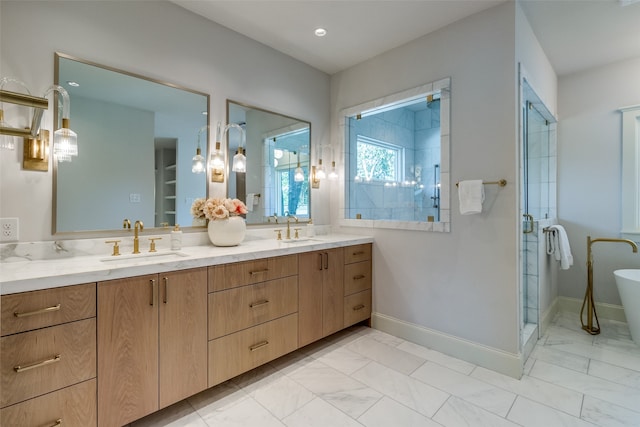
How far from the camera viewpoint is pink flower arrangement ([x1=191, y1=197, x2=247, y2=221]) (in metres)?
2.20

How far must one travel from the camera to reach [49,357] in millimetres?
1278

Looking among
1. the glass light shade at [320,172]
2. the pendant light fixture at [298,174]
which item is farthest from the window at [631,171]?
the pendant light fixture at [298,174]

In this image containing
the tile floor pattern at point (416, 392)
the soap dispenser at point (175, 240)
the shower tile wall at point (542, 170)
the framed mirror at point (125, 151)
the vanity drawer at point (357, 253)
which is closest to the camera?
the tile floor pattern at point (416, 392)

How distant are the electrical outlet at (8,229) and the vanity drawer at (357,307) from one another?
2232 millimetres

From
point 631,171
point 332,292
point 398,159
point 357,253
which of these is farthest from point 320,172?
point 631,171

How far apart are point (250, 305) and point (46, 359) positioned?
0.99 m

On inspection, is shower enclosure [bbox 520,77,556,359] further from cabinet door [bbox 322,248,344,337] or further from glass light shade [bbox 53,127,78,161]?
glass light shade [bbox 53,127,78,161]

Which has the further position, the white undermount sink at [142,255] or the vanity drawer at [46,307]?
the white undermount sink at [142,255]

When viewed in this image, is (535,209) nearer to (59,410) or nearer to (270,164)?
(270,164)

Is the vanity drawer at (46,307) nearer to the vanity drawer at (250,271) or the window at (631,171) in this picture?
the vanity drawer at (250,271)

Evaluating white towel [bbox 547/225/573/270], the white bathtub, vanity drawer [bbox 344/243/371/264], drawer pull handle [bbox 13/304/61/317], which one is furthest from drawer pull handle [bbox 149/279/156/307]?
the white bathtub

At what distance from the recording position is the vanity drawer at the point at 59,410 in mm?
1209

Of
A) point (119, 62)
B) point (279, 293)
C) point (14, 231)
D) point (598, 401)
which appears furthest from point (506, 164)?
point (14, 231)

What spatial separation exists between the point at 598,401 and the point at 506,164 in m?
1.54
